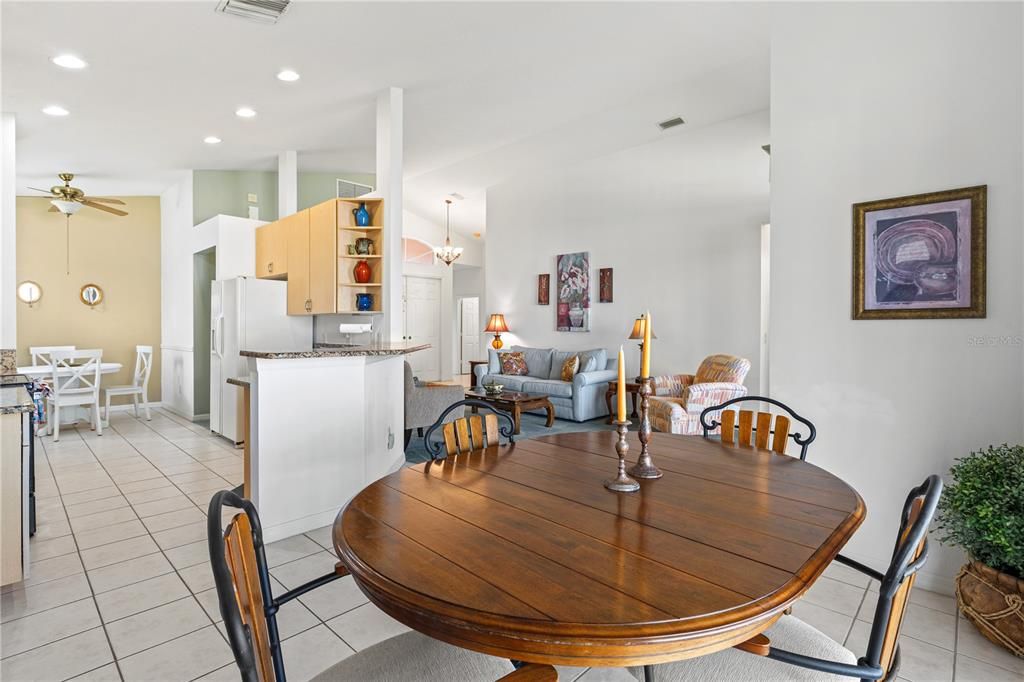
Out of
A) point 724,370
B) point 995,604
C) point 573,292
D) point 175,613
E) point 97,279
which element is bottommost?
point 175,613

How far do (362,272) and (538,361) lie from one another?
3167 mm

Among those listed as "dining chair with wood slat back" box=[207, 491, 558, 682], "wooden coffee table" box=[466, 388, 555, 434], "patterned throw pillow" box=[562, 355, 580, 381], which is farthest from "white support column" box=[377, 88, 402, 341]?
"dining chair with wood slat back" box=[207, 491, 558, 682]

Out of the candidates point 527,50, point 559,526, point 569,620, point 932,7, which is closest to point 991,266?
point 932,7

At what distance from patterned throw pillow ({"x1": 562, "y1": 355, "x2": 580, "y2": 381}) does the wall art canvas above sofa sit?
0.77 metres

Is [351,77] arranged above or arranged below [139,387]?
above

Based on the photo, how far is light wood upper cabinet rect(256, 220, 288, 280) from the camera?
552 cm

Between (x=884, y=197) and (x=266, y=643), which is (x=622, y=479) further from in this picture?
(x=884, y=197)

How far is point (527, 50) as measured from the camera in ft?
12.3

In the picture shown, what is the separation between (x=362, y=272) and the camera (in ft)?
15.6

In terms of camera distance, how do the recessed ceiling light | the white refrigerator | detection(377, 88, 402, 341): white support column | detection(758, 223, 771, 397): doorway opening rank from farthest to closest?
detection(758, 223, 771, 397): doorway opening < the white refrigerator < detection(377, 88, 402, 341): white support column < the recessed ceiling light

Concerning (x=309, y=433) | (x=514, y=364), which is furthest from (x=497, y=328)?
(x=309, y=433)

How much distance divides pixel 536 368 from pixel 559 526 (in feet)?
20.0

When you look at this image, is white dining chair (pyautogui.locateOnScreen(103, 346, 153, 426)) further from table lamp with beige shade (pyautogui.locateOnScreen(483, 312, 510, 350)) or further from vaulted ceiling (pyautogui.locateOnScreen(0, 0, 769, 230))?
table lamp with beige shade (pyautogui.locateOnScreen(483, 312, 510, 350))

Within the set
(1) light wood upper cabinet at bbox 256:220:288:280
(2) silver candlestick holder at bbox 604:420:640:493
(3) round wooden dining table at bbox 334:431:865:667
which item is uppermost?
(1) light wood upper cabinet at bbox 256:220:288:280
